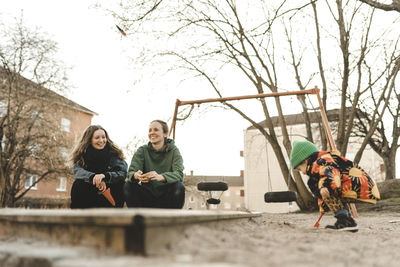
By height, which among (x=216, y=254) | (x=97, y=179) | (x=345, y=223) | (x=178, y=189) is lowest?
(x=345, y=223)

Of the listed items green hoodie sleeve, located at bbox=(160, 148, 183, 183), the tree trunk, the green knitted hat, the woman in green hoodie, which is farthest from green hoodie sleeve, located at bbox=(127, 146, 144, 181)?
the tree trunk

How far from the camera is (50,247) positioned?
5.40 ft

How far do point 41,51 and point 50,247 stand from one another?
1489 cm

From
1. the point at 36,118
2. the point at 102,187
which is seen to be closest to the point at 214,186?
the point at 102,187

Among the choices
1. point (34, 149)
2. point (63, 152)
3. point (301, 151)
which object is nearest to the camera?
point (301, 151)

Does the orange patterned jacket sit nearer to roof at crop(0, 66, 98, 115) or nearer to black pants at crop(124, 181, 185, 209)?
black pants at crop(124, 181, 185, 209)

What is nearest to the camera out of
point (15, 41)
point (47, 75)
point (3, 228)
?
point (3, 228)

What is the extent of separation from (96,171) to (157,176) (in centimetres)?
83

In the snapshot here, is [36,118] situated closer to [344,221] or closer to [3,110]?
[3,110]

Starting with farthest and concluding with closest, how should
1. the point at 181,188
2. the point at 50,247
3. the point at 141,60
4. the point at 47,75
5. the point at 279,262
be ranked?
the point at 47,75, the point at 141,60, the point at 181,188, the point at 50,247, the point at 279,262

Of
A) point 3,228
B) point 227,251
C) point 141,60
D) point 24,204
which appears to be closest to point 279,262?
point 227,251

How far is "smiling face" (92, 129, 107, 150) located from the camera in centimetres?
385

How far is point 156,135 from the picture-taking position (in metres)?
3.84

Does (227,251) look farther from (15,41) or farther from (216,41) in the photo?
(15,41)
